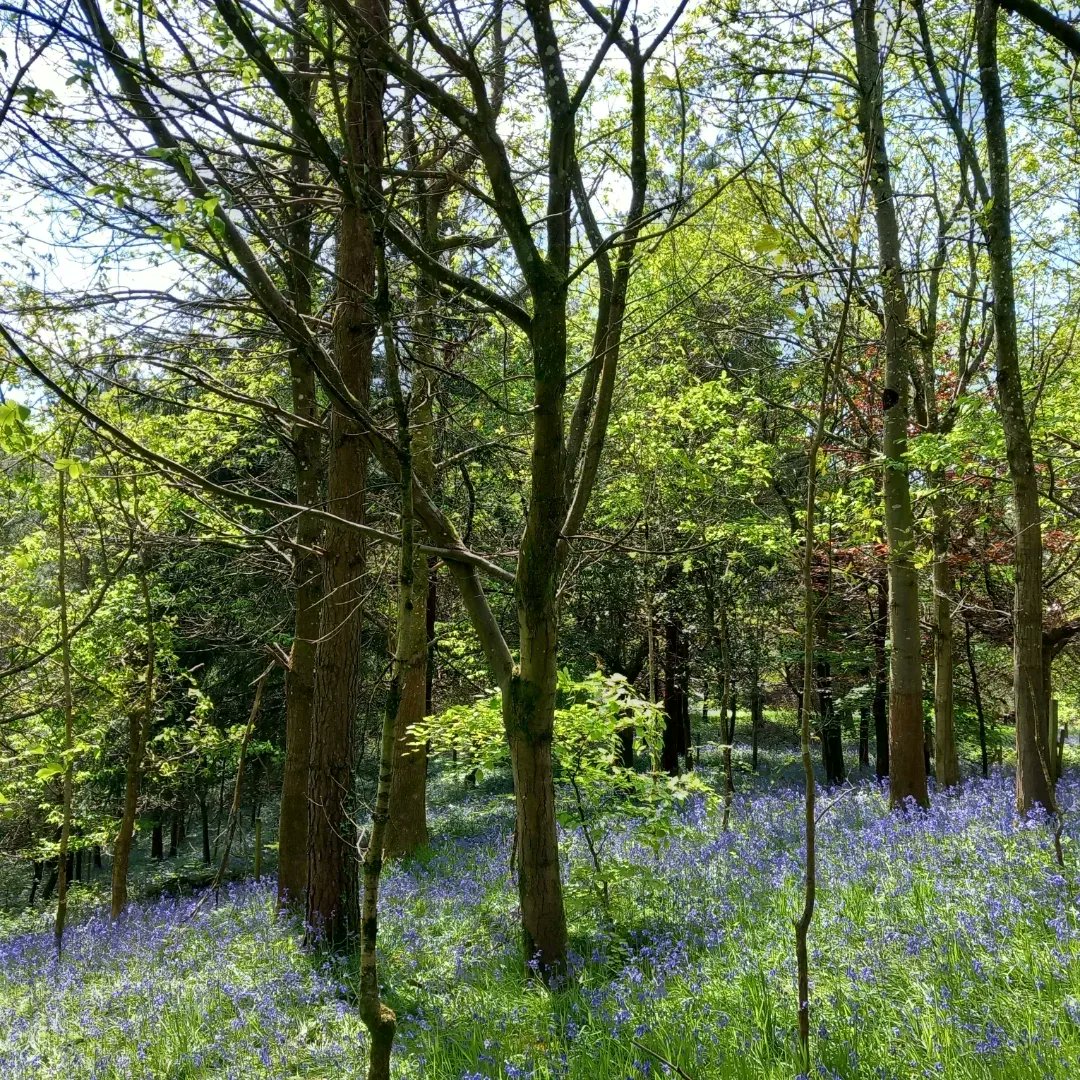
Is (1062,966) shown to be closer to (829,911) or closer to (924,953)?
(924,953)

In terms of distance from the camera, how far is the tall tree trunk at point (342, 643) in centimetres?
616

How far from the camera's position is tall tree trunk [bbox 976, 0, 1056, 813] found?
20.5 ft

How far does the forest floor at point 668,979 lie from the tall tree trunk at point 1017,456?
1.96 ft

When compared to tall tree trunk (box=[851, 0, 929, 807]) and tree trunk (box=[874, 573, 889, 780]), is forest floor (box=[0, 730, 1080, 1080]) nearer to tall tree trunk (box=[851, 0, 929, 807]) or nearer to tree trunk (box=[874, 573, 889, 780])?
tall tree trunk (box=[851, 0, 929, 807])

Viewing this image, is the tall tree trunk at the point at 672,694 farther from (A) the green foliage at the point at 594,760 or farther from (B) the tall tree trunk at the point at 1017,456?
(A) the green foliage at the point at 594,760

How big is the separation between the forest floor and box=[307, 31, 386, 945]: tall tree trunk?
47 cm

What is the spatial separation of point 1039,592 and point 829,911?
10.7 feet

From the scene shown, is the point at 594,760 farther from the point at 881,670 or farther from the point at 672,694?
the point at 672,694

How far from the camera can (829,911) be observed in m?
4.95

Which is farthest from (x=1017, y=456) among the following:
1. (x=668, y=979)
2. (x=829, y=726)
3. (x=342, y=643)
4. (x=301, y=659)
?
(x=829, y=726)

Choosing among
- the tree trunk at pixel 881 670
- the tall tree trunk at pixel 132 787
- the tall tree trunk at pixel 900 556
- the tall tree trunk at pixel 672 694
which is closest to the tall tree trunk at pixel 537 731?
the tall tree trunk at pixel 900 556

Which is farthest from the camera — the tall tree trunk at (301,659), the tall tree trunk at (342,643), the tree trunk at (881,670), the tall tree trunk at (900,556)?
the tree trunk at (881,670)

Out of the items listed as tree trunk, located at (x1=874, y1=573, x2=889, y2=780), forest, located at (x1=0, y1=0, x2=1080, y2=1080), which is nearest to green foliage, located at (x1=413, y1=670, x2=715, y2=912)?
forest, located at (x1=0, y1=0, x2=1080, y2=1080)

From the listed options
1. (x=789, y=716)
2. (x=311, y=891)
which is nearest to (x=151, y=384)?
(x=311, y=891)
